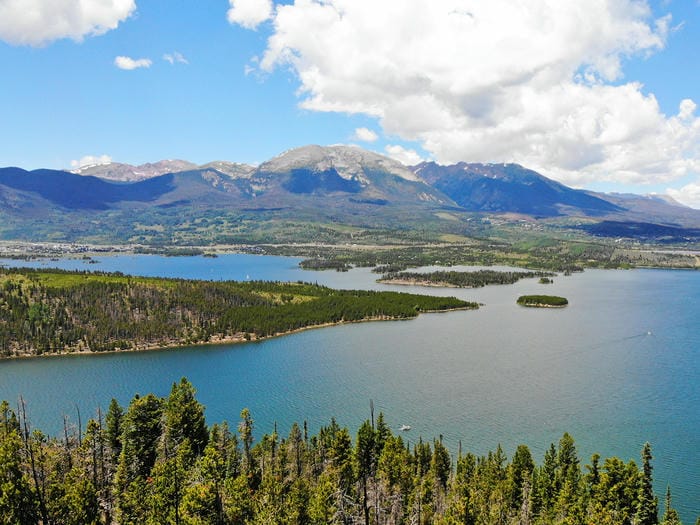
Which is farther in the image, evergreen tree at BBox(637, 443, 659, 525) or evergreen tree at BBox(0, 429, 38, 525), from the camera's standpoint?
evergreen tree at BBox(637, 443, 659, 525)

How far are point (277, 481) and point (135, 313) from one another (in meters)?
124

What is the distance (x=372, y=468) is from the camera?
2709 inches

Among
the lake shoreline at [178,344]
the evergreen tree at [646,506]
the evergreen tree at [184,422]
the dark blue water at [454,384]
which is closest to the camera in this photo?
the evergreen tree at [646,506]

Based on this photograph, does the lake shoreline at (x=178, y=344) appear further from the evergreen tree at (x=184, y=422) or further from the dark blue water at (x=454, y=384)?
the evergreen tree at (x=184, y=422)

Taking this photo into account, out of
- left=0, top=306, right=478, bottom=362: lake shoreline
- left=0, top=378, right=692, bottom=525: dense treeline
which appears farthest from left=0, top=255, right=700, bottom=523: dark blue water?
left=0, top=378, right=692, bottom=525: dense treeline

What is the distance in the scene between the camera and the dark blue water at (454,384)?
89.8m

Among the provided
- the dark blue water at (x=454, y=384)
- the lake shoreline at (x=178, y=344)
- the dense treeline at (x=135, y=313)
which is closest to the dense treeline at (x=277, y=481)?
the dark blue water at (x=454, y=384)

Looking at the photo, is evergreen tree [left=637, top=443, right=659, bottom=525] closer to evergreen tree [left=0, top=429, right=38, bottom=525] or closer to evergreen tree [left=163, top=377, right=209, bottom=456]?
evergreen tree [left=163, top=377, right=209, bottom=456]

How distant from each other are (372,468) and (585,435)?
42159 mm

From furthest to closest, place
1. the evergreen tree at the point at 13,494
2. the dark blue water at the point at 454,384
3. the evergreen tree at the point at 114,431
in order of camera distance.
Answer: the dark blue water at the point at 454,384 < the evergreen tree at the point at 114,431 < the evergreen tree at the point at 13,494

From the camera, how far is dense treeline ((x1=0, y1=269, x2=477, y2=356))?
149m

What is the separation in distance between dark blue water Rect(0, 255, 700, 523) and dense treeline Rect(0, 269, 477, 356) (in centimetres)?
964

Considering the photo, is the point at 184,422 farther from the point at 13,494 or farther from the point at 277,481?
the point at 13,494

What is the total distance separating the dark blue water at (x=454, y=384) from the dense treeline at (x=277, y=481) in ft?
37.2
